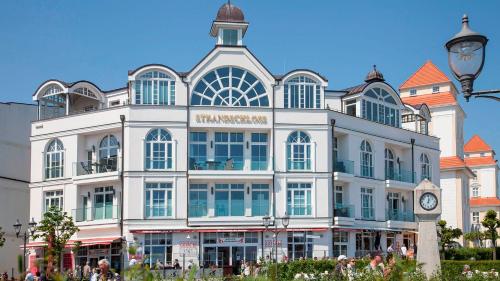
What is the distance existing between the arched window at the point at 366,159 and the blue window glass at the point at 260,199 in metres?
7.60

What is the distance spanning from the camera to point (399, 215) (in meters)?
55.2

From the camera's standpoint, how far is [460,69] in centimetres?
845

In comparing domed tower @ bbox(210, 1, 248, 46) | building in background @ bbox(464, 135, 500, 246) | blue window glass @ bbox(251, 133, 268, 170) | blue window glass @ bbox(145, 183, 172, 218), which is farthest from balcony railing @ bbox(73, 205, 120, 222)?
building in background @ bbox(464, 135, 500, 246)

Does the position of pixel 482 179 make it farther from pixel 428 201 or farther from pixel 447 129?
pixel 428 201

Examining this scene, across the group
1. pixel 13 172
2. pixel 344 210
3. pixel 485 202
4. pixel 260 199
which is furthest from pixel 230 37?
pixel 485 202

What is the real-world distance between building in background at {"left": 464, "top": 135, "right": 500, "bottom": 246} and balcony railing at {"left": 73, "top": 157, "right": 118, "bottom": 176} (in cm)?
5560

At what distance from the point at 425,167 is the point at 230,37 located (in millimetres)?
18762

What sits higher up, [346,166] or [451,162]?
[451,162]

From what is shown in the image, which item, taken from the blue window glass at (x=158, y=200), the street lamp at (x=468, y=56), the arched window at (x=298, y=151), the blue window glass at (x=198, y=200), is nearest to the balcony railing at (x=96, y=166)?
the blue window glass at (x=158, y=200)

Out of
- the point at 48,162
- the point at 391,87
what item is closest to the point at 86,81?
the point at 48,162

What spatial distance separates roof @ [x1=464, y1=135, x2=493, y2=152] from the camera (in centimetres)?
9850

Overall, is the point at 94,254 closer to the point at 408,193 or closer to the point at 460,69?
the point at 408,193

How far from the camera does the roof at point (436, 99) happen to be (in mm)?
76188

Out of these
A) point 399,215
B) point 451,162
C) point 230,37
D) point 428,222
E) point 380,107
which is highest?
point 230,37
